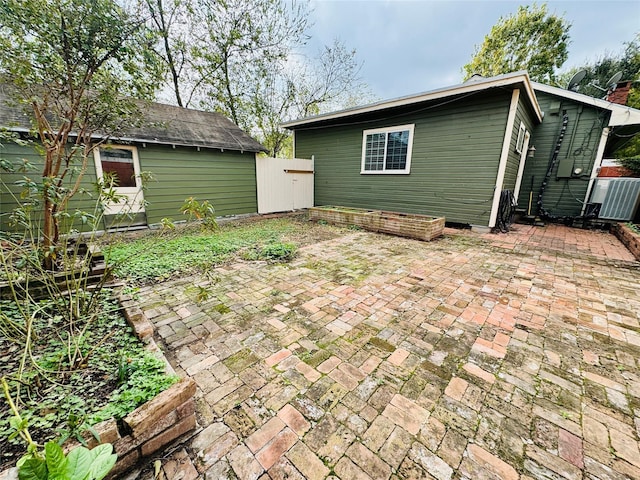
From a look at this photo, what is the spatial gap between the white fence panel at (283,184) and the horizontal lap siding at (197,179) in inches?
11.9

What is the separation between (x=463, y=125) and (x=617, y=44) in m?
16.1

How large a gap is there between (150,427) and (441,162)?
23.3 ft

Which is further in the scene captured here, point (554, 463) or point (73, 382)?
point (73, 382)

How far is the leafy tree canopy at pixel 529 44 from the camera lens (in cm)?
1401

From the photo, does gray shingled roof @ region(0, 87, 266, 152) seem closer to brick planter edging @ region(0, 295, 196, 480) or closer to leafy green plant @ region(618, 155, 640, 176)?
brick planter edging @ region(0, 295, 196, 480)

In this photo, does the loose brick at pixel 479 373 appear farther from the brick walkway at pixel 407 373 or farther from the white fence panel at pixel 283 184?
the white fence panel at pixel 283 184

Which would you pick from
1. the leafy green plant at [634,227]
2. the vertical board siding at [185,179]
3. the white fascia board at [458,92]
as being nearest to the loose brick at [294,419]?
the vertical board siding at [185,179]

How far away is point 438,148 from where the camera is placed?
6.38 metres

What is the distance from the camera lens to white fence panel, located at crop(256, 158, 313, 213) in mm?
8398

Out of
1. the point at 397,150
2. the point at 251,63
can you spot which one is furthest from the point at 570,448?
the point at 251,63

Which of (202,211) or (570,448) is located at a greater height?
(202,211)

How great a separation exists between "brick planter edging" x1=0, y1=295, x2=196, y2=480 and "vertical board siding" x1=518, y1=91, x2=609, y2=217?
32.4ft

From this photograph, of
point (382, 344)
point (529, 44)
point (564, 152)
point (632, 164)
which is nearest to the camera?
point (382, 344)

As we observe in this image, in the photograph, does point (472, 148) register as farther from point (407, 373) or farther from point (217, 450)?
point (217, 450)
